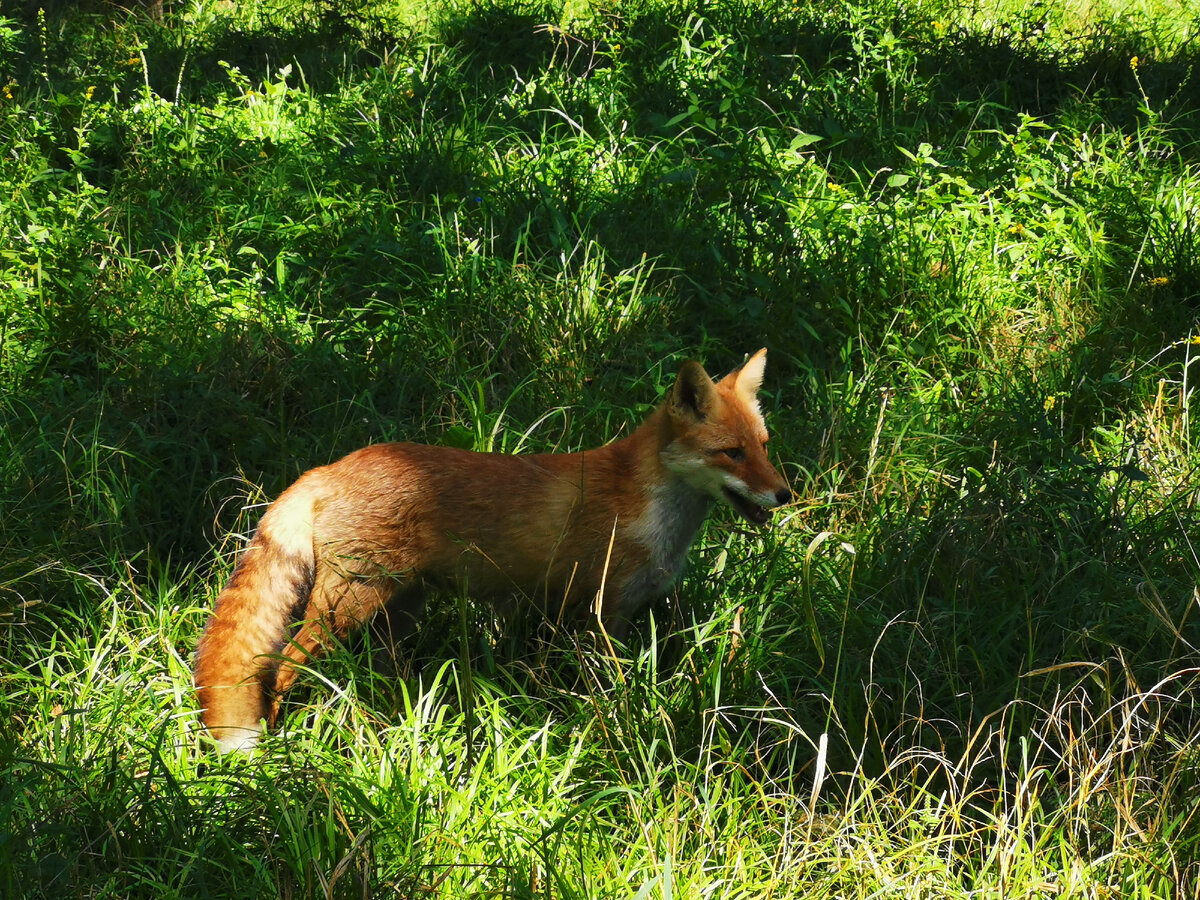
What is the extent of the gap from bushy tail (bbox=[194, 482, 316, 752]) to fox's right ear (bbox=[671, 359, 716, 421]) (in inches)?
57.3

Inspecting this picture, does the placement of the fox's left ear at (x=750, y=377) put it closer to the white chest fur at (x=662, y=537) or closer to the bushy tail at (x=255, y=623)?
the white chest fur at (x=662, y=537)

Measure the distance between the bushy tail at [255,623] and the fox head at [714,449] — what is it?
144 cm

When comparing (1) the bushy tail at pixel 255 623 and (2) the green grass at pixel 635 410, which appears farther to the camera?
(1) the bushy tail at pixel 255 623

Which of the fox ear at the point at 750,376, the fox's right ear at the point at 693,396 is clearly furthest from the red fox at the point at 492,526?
the fox ear at the point at 750,376

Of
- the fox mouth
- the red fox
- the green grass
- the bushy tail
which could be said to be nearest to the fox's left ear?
the red fox

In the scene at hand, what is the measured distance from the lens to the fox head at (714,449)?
4.41 metres

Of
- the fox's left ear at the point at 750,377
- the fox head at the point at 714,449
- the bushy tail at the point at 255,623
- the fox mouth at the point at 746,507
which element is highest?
the fox's left ear at the point at 750,377

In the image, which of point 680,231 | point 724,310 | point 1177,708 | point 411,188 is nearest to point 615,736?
point 1177,708

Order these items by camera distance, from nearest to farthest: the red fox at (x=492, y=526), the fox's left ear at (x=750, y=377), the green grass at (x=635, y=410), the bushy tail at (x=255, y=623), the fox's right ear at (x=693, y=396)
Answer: the green grass at (x=635, y=410) < the bushy tail at (x=255, y=623) < the red fox at (x=492, y=526) < the fox's right ear at (x=693, y=396) < the fox's left ear at (x=750, y=377)

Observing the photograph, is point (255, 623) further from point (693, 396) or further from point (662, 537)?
point (693, 396)

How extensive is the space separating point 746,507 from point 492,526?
99 cm

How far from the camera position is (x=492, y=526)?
4406mm

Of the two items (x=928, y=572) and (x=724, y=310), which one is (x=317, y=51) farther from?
(x=928, y=572)

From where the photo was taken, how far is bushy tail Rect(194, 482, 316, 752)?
12.8ft
